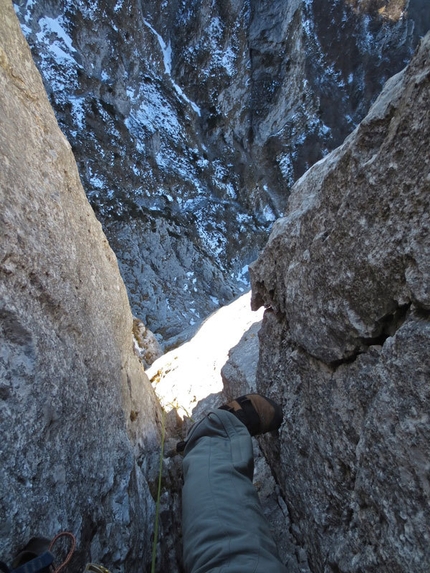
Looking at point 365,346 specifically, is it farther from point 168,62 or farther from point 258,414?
point 168,62

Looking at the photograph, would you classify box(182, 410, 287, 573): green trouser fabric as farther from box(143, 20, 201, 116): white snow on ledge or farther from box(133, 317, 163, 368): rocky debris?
box(143, 20, 201, 116): white snow on ledge

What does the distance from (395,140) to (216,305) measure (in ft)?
42.4

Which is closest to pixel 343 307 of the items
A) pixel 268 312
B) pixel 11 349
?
pixel 268 312

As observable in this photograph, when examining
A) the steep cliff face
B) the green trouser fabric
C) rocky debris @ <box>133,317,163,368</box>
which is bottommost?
the green trouser fabric

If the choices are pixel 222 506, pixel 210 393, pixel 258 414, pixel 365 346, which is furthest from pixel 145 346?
pixel 365 346

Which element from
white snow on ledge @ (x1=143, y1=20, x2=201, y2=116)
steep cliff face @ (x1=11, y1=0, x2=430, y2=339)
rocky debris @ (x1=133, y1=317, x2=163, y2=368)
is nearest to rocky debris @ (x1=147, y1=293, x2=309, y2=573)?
rocky debris @ (x1=133, y1=317, x2=163, y2=368)

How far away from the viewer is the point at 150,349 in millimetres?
7559

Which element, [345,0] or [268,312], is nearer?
[268,312]

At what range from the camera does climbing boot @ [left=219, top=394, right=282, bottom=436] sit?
211 centimetres

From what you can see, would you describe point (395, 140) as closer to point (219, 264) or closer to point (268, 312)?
point (268, 312)

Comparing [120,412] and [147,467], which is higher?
[120,412]

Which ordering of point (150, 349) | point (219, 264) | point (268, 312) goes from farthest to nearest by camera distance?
point (219, 264) < point (150, 349) < point (268, 312)

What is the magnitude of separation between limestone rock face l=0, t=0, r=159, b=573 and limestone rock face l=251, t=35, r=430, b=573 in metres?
1.04

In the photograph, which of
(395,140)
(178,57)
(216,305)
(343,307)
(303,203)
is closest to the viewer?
(395,140)
